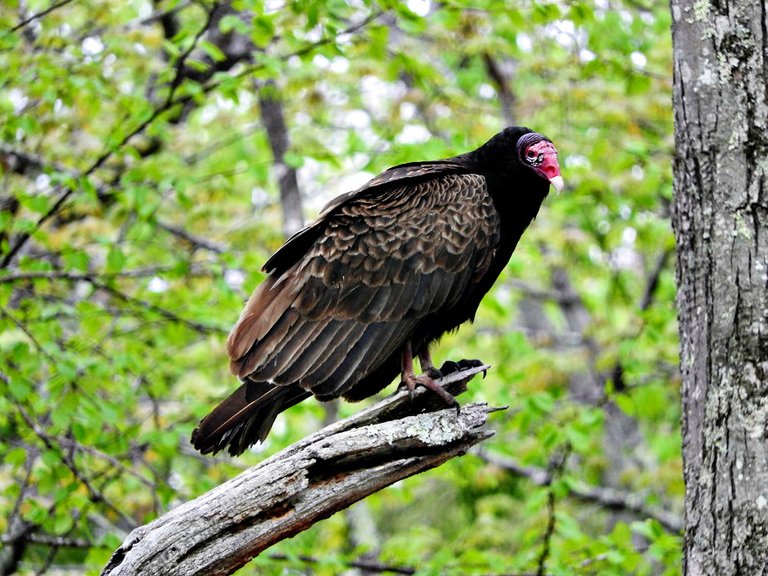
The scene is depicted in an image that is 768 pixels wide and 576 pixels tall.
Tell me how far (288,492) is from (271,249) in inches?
199

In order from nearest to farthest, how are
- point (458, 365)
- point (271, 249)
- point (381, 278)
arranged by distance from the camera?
point (458, 365), point (381, 278), point (271, 249)

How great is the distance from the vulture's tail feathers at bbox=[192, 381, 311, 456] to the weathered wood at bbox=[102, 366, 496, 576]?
0.36m

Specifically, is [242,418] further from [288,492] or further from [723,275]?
[723,275]

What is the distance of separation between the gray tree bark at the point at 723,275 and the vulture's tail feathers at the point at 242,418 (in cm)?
143

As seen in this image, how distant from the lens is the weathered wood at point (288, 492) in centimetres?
271

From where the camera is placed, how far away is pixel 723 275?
9.57ft

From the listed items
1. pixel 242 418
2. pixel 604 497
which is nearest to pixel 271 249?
pixel 604 497

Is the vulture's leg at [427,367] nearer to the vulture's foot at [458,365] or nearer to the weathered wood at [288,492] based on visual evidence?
the vulture's foot at [458,365]

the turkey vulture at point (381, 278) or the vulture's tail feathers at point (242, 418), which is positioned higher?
the turkey vulture at point (381, 278)

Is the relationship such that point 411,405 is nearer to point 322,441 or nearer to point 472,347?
point 322,441

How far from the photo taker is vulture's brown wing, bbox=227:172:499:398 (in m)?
3.54

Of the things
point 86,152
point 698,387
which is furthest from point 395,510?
point 698,387

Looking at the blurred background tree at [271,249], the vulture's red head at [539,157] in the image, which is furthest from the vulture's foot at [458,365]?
the blurred background tree at [271,249]

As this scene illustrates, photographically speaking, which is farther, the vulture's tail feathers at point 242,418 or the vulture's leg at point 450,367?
the vulture's leg at point 450,367
